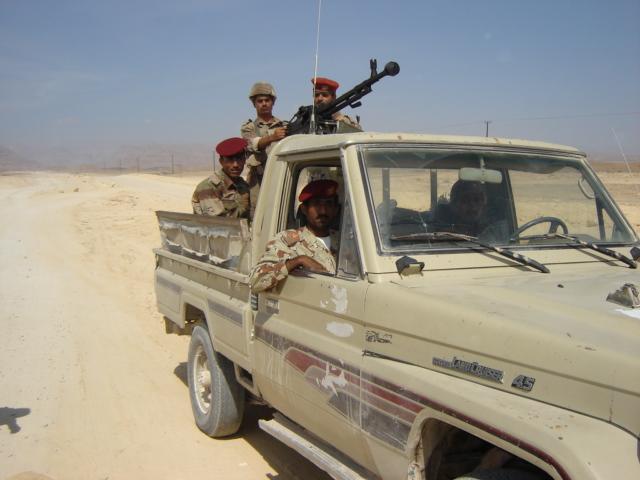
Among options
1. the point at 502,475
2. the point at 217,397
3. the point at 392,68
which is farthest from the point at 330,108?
the point at 502,475

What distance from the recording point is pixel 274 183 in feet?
A: 12.7

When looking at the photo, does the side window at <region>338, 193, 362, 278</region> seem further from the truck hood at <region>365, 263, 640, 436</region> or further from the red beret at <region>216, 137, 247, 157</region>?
the red beret at <region>216, 137, 247, 157</region>

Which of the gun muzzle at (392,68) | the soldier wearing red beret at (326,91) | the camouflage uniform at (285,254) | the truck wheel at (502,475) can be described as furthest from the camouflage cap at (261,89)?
the truck wheel at (502,475)

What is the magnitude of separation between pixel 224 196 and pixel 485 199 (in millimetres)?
2935

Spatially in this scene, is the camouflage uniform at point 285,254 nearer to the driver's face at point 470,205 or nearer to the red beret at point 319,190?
the red beret at point 319,190

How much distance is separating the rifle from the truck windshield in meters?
1.51

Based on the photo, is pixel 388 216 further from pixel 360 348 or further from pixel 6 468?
pixel 6 468

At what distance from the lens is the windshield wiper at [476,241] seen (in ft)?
9.96

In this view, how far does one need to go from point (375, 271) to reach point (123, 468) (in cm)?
254

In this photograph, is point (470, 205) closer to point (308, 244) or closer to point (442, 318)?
point (308, 244)

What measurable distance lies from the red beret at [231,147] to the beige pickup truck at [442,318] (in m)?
1.13

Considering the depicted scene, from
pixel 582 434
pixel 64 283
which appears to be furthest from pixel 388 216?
pixel 64 283

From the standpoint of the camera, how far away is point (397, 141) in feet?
10.9

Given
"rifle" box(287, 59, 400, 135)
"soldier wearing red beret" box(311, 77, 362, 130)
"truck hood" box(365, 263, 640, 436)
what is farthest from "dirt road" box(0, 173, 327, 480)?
"soldier wearing red beret" box(311, 77, 362, 130)
